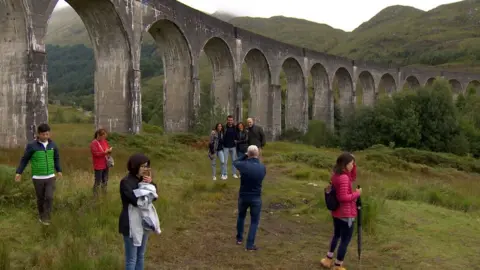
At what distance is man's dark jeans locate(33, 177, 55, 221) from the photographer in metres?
6.29

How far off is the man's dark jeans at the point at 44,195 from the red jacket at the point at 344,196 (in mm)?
3961

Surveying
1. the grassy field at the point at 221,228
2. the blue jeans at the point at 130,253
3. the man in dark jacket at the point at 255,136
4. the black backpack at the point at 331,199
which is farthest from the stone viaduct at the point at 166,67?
the black backpack at the point at 331,199

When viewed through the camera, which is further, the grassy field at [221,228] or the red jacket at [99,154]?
the red jacket at [99,154]

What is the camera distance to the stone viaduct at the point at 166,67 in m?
13.2

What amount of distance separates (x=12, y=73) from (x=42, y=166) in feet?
27.1

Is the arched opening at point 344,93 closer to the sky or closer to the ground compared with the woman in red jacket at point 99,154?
closer to the sky

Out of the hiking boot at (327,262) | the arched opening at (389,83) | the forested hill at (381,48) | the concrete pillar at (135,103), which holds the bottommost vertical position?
the hiking boot at (327,262)

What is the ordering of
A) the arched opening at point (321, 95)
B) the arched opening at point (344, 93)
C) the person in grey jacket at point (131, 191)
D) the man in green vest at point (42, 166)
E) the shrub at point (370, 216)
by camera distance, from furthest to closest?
the arched opening at point (344, 93)
the arched opening at point (321, 95)
the shrub at point (370, 216)
the man in green vest at point (42, 166)
the person in grey jacket at point (131, 191)

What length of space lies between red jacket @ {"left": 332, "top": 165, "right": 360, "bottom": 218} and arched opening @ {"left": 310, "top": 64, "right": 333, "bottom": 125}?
107 feet

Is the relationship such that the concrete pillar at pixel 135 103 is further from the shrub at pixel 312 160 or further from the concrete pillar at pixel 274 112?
the concrete pillar at pixel 274 112

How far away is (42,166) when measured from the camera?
627 cm

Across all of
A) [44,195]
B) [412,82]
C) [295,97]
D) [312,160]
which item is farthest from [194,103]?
[412,82]

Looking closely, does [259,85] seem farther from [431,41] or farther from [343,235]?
[431,41]

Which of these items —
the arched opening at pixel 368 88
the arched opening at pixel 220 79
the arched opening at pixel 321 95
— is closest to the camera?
the arched opening at pixel 220 79
